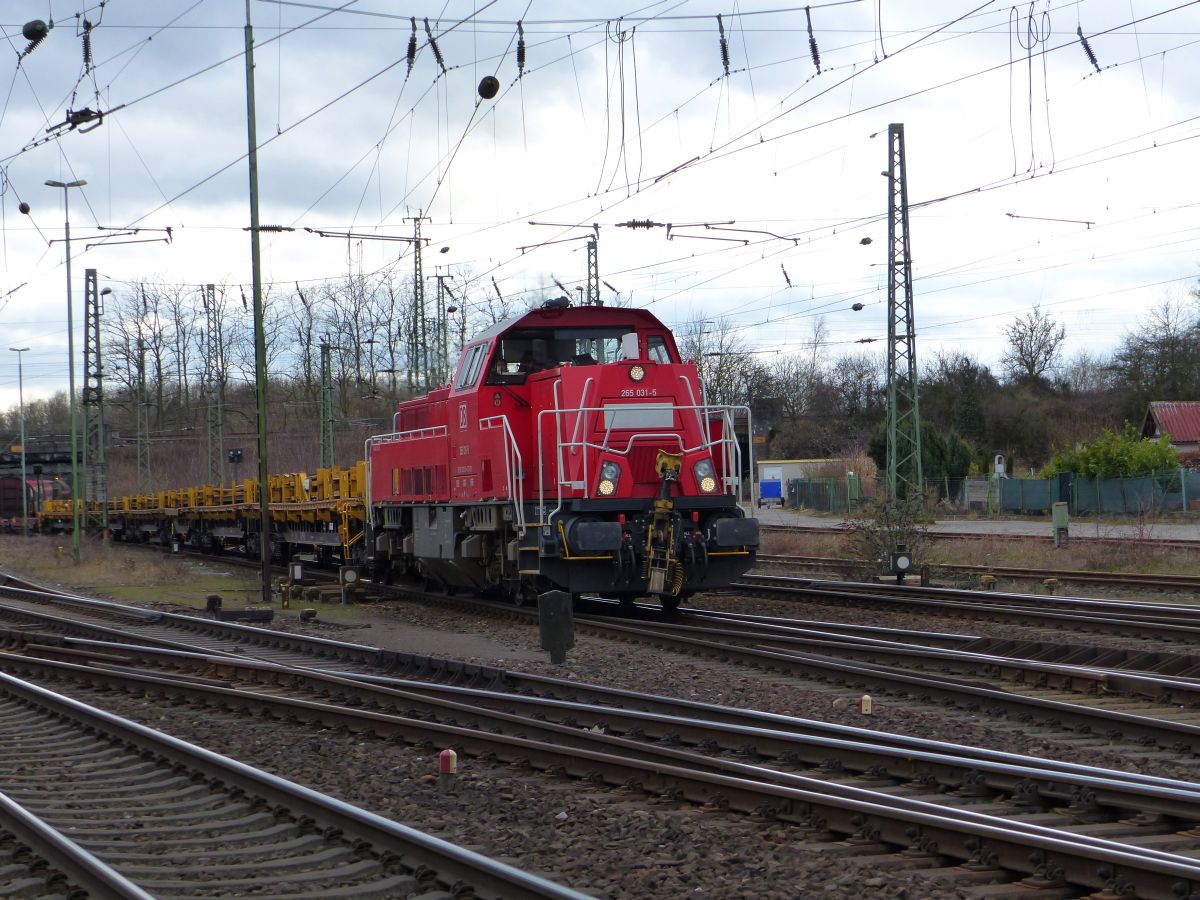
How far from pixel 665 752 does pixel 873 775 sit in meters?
1.25

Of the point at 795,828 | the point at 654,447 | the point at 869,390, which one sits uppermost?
the point at 869,390

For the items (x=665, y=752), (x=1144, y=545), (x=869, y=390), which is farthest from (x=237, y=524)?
(x=869, y=390)

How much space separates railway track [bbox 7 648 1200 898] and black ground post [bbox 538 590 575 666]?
5.58 ft

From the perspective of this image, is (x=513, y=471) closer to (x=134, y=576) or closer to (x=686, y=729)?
(x=686, y=729)

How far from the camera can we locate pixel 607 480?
15008 mm

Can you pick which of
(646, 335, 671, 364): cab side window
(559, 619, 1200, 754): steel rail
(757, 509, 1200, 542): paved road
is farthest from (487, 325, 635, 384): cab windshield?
(757, 509, 1200, 542): paved road

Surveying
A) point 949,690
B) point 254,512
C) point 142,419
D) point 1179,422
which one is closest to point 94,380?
point 254,512

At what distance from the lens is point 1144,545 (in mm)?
25219

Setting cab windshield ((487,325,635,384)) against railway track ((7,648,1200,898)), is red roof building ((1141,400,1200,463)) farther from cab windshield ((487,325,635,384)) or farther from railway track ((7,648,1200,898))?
railway track ((7,648,1200,898))

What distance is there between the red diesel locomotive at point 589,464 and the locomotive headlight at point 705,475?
2 cm

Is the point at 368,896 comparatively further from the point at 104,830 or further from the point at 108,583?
the point at 108,583

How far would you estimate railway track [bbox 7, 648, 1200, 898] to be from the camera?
17.8 ft

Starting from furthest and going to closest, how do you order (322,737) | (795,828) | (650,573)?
1. (650,573)
2. (322,737)
3. (795,828)

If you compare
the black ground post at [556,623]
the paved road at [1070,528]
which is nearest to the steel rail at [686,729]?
the black ground post at [556,623]
